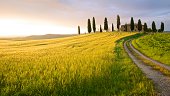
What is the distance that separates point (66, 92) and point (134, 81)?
5.11 m

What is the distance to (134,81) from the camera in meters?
18.3

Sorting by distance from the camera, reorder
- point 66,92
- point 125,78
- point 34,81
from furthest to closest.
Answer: point 125,78
point 34,81
point 66,92

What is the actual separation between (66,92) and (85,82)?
7.91 feet

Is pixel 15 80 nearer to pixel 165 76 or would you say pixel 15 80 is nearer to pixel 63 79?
pixel 63 79

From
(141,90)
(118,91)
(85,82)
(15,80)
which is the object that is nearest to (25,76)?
(15,80)

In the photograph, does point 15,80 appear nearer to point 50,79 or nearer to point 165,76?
point 50,79

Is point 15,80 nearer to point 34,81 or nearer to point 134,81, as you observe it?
point 34,81

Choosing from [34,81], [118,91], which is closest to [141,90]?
[118,91]

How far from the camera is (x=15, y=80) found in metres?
17.4

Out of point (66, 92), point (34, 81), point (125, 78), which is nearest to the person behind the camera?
point (66, 92)

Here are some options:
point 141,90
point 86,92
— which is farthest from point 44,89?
point 141,90

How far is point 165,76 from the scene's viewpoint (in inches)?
818

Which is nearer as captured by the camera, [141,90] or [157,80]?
[141,90]

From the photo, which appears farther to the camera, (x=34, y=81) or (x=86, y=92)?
(x=34, y=81)
